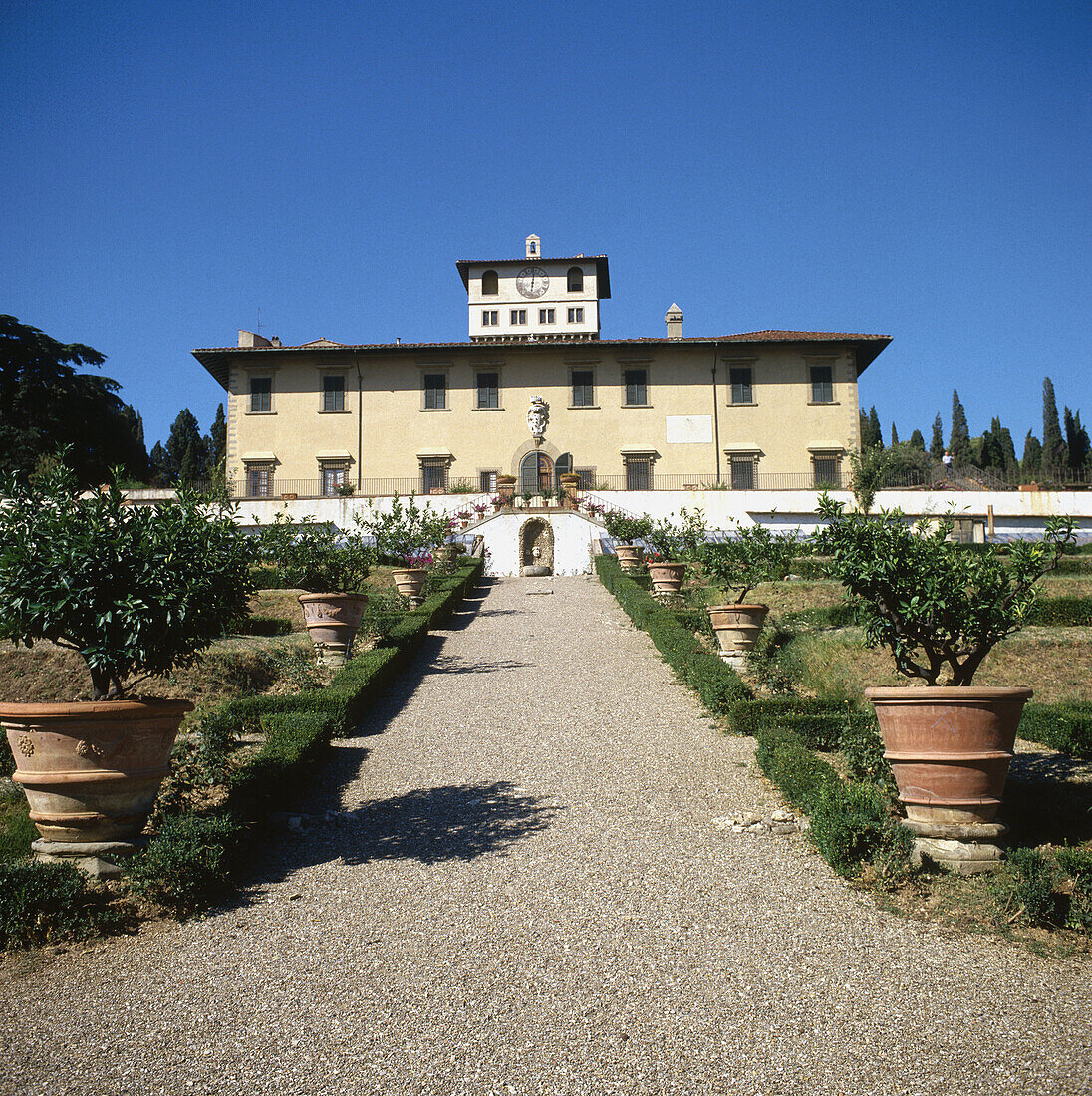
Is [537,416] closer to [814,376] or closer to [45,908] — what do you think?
[814,376]

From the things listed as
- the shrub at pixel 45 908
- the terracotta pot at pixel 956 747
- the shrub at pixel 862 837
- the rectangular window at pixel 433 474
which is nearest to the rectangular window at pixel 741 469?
the rectangular window at pixel 433 474

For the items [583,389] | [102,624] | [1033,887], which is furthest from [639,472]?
[1033,887]

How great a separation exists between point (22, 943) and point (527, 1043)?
2.78 m

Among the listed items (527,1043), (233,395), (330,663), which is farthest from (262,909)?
(233,395)

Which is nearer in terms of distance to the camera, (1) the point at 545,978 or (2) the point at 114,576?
(1) the point at 545,978

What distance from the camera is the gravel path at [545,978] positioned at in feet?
12.5

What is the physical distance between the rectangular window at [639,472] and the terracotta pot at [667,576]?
18541mm

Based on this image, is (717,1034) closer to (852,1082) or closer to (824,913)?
(852,1082)

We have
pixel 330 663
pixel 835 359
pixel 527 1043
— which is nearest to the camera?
pixel 527 1043

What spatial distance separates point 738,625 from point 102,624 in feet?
24.6

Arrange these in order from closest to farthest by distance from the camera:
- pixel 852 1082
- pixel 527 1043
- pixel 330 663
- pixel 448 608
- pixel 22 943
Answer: pixel 852 1082
pixel 527 1043
pixel 22 943
pixel 330 663
pixel 448 608

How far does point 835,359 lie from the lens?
36219mm

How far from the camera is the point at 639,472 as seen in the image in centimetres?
3591

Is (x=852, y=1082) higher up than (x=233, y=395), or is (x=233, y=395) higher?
(x=233, y=395)
